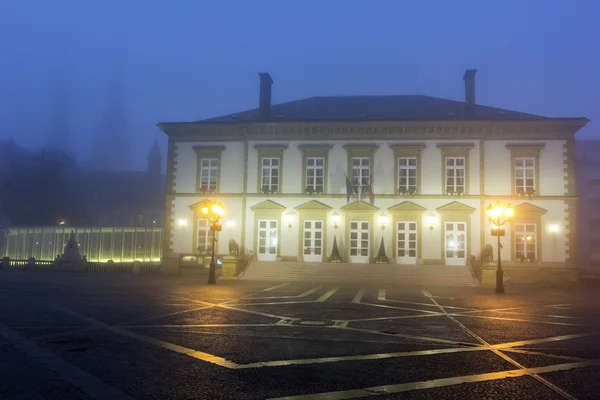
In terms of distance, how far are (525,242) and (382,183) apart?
993 cm

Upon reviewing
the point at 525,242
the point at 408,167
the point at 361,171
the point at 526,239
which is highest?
the point at 408,167

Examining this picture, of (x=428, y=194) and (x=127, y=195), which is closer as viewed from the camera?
(x=428, y=194)

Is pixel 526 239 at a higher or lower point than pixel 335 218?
lower

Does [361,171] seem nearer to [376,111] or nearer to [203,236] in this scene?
[376,111]

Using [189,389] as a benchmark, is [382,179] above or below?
above

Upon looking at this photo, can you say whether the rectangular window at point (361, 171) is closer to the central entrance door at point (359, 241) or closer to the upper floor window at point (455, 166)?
the central entrance door at point (359, 241)

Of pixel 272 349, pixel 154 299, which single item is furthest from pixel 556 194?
pixel 272 349

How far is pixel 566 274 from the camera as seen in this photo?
29.1 metres

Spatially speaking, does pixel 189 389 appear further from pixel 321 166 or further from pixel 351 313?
pixel 321 166

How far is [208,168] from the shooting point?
115ft

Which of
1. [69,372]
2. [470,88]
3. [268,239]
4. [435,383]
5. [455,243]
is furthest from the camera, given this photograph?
[470,88]

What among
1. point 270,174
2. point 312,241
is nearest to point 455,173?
point 312,241

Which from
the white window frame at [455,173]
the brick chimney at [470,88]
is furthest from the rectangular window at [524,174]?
the brick chimney at [470,88]

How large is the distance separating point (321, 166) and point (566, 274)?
54.5 ft
